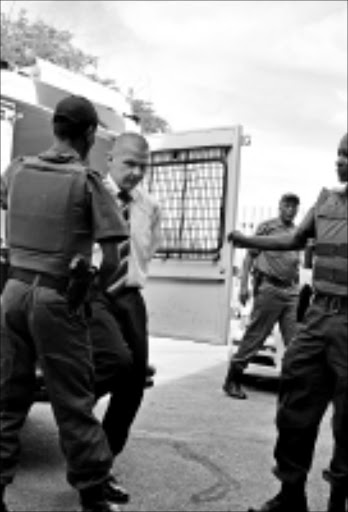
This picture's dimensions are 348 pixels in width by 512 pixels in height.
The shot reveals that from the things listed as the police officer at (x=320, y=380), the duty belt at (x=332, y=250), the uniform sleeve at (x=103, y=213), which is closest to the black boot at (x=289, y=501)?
the police officer at (x=320, y=380)

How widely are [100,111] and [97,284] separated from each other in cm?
312

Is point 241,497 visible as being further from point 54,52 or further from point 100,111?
point 54,52

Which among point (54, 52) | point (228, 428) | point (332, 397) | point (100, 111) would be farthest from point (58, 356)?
point (54, 52)

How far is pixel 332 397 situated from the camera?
3.78m

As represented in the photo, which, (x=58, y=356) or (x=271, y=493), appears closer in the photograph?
(x=58, y=356)

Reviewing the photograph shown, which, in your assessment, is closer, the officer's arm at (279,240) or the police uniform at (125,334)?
the police uniform at (125,334)

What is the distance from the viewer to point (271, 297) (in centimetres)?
742

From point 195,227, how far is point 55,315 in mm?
3601

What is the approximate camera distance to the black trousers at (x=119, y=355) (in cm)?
387

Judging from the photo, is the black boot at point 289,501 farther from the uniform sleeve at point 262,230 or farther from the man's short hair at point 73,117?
the uniform sleeve at point 262,230

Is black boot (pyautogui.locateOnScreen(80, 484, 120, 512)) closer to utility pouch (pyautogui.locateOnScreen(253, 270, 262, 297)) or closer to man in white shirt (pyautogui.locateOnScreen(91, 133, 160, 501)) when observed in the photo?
man in white shirt (pyautogui.locateOnScreen(91, 133, 160, 501))

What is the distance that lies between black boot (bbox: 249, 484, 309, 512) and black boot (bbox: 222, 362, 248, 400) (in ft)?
12.0

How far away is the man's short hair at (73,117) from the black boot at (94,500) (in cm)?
148

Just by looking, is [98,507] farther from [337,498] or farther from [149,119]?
[149,119]
